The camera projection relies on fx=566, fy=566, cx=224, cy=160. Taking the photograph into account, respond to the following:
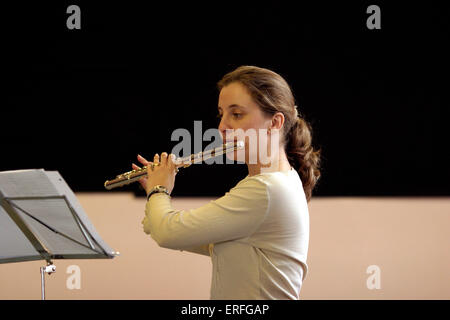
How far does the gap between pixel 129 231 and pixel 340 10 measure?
1.62 metres

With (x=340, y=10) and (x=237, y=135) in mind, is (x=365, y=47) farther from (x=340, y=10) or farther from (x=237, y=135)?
(x=237, y=135)

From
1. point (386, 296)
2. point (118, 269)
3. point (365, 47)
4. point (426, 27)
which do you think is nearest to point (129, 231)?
point (118, 269)

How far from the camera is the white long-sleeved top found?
4.58 feet

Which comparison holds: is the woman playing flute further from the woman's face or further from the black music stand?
the black music stand

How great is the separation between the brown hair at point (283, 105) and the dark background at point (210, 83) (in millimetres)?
1310

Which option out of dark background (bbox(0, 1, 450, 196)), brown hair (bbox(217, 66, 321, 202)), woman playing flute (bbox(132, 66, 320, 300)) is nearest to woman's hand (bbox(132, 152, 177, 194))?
woman playing flute (bbox(132, 66, 320, 300))

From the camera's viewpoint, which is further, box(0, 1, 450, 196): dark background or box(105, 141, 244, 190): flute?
box(0, 1, 450, 196): dark background

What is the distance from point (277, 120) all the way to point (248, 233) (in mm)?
322

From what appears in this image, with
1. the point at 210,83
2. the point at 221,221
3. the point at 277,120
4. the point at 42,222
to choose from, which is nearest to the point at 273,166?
the point at 277,120

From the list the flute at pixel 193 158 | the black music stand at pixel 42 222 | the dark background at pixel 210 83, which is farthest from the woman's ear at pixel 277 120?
the dark background at pixel 210 83

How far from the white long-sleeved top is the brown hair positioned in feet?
0.62

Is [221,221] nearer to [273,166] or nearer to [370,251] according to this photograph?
[273,166]

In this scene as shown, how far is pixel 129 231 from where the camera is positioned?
9.93 ft

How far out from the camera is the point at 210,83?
306cm
